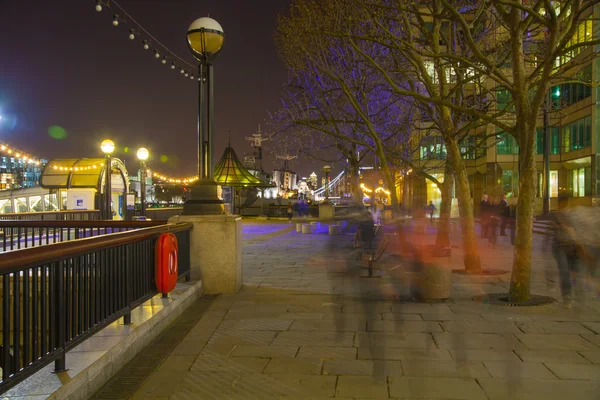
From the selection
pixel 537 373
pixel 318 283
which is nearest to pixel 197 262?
pixel 318 283

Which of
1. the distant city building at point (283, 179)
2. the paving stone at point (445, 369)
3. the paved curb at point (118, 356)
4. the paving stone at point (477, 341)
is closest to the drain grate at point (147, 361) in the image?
the paved curb at point (118, 356)

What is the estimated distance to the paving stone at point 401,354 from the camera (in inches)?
220

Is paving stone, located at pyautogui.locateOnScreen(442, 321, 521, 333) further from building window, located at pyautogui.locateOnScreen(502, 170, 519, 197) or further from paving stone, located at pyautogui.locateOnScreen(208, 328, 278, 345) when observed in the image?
building window, located at pyautogui.locateOnScreen(502, 170, 519, 197)

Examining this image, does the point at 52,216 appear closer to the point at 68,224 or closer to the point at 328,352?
the point at 68,224

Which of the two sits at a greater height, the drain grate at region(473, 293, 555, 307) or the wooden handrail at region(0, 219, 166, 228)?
the wooden handrail at region(0, 219, 166, 228)

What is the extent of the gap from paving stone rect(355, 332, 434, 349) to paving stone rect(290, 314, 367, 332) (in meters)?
0.31

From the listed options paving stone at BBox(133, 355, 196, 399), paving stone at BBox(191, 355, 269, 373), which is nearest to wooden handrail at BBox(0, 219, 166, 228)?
paving stone at BBox(133, 355, 196, 399)

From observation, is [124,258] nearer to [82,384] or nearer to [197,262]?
[82,384]

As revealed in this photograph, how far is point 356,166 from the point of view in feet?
79.9

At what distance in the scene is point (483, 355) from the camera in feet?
18.5

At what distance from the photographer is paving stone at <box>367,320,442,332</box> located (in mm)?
6781

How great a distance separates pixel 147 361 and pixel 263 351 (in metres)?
1.27

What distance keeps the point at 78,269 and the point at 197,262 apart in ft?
14.5

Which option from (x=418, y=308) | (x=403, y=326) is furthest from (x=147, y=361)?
(x=418, y=308)
